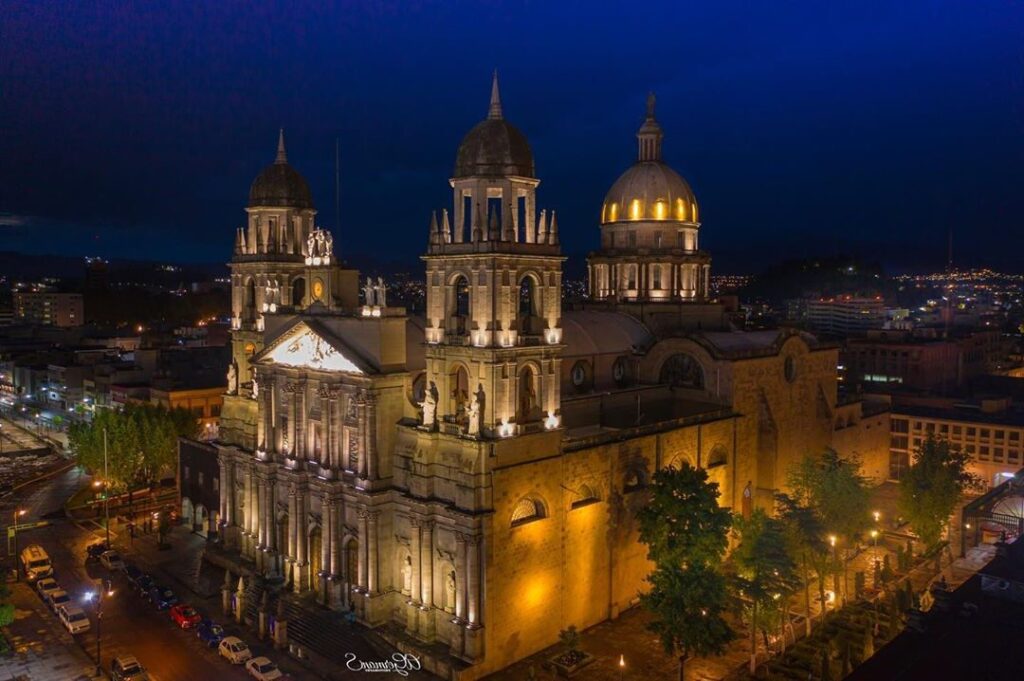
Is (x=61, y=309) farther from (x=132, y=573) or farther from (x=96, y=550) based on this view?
(x=132, y=573)

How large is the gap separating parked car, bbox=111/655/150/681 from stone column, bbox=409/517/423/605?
46.7 feet

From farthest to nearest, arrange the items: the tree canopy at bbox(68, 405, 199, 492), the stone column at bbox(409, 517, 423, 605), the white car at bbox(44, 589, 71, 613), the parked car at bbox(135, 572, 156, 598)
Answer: the tree canopy at bbox(68, 405, 199, 492) < the parked car at bbox(135, 572, 156, 598) < the white car at bbox(44, 589, 71, 613) < the stone column at bbox(409, 517, 423, 605)

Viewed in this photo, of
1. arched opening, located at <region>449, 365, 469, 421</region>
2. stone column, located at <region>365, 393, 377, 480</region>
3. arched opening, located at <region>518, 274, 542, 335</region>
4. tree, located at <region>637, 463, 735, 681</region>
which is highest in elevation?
arched opening, located at <region>518, 274, 542, 335</region>

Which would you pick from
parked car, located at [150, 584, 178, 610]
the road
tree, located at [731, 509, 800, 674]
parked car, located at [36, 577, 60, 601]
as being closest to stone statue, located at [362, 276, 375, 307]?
the road

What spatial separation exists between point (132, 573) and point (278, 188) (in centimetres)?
3023

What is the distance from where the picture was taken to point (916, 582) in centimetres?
5206

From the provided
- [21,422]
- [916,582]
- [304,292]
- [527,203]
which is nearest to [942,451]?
[916,582]

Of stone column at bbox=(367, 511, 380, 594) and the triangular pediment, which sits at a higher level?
the triangular pediment

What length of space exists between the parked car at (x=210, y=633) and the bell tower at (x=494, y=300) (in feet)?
56.5

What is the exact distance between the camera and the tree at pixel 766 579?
40872mm

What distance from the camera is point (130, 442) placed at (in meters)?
71.8

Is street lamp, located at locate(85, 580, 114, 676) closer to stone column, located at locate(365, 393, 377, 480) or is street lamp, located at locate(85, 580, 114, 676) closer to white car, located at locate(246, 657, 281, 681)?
white car, located at locate(246, 657, 281, 681)

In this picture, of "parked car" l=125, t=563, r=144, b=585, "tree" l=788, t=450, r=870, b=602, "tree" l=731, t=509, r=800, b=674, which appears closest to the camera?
"tree" l=731, t=509, r=800, b=674

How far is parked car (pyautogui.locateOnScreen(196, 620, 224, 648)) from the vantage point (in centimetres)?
4678
